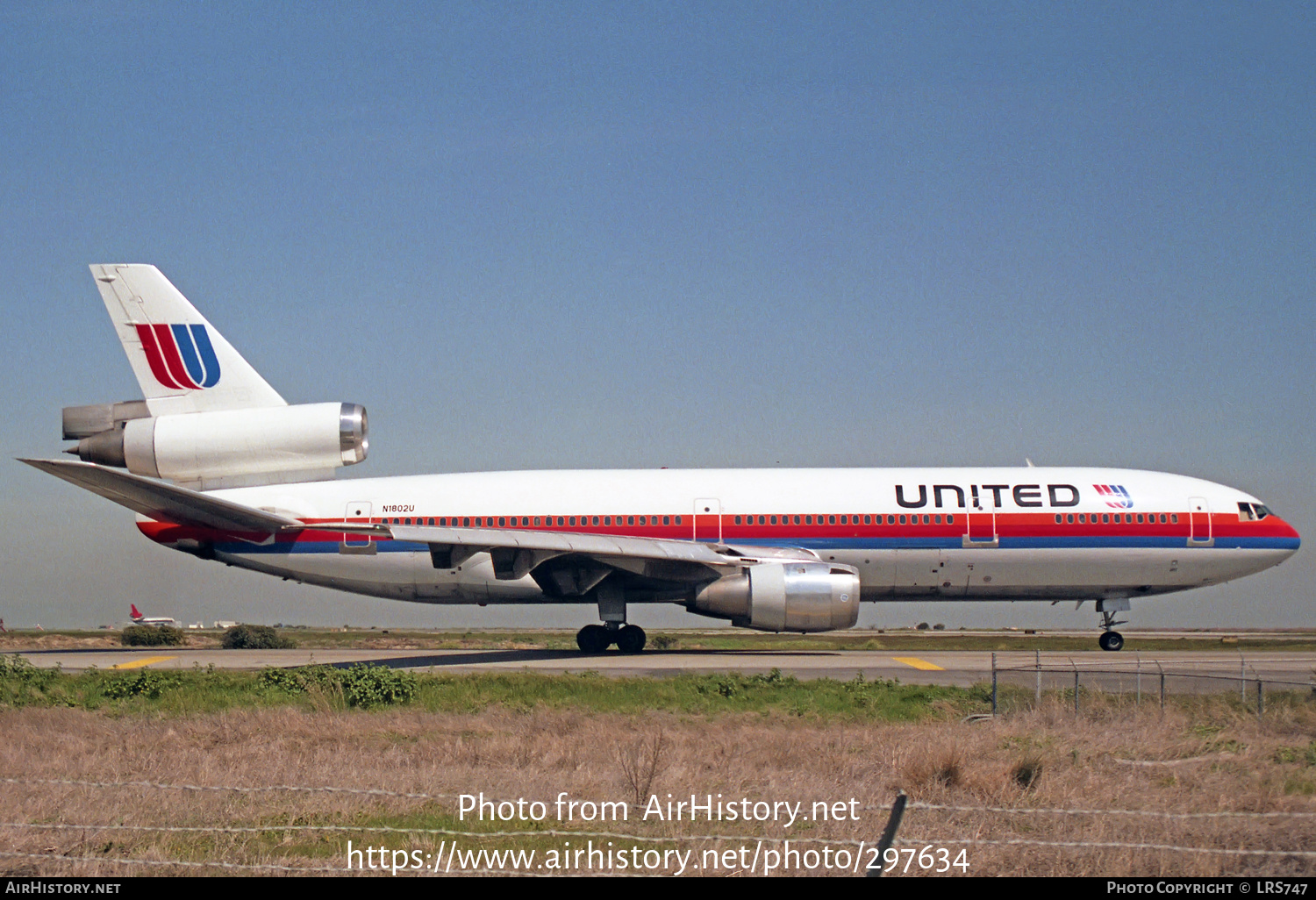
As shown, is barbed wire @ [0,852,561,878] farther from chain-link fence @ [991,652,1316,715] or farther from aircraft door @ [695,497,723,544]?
aircraft door @ [695,497,723,544]

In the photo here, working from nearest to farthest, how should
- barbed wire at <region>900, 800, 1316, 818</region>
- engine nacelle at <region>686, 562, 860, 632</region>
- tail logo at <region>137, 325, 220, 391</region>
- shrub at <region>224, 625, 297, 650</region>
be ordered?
1. barbed wire at <region>900, 800, 1316, 818</region>
2. engine nacelle at <region>686, 562, 860, 632</region>
3. tail logo at <region>137, 325, 220, 391</region>
4. shrub at <region>224, 625, 297, 650</region>

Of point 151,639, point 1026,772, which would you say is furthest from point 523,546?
point 151,639

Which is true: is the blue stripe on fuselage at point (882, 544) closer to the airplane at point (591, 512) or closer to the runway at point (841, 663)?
the airplane at point (591, 512)

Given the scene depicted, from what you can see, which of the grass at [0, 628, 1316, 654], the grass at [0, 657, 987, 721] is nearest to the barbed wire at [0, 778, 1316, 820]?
the grass at [0, 657, 987, 721]

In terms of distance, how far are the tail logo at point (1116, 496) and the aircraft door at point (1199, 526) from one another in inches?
66.1

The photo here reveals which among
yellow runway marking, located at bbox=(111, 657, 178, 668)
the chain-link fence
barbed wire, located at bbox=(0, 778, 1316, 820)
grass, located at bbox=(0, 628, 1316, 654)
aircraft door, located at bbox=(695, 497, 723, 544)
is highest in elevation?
aircraft door, located at bbox=(695, 497, 723, 544)

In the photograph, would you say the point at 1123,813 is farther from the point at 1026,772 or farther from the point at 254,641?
the point at 254,641

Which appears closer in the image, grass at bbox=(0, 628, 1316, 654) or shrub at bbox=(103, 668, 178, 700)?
shrub at bbox=(103, 668, 178, 700)

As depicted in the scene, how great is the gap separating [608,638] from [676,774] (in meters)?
16.6

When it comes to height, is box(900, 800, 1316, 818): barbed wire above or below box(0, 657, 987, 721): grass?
above

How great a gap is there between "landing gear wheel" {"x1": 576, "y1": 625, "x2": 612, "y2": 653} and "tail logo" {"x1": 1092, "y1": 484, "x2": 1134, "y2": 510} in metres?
12.6

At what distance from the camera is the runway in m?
21.3

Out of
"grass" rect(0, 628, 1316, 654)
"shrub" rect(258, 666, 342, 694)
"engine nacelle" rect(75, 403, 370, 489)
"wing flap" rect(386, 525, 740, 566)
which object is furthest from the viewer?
"grass" rect(0, 628, 1316, 654)

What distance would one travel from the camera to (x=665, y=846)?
30.8 feet
